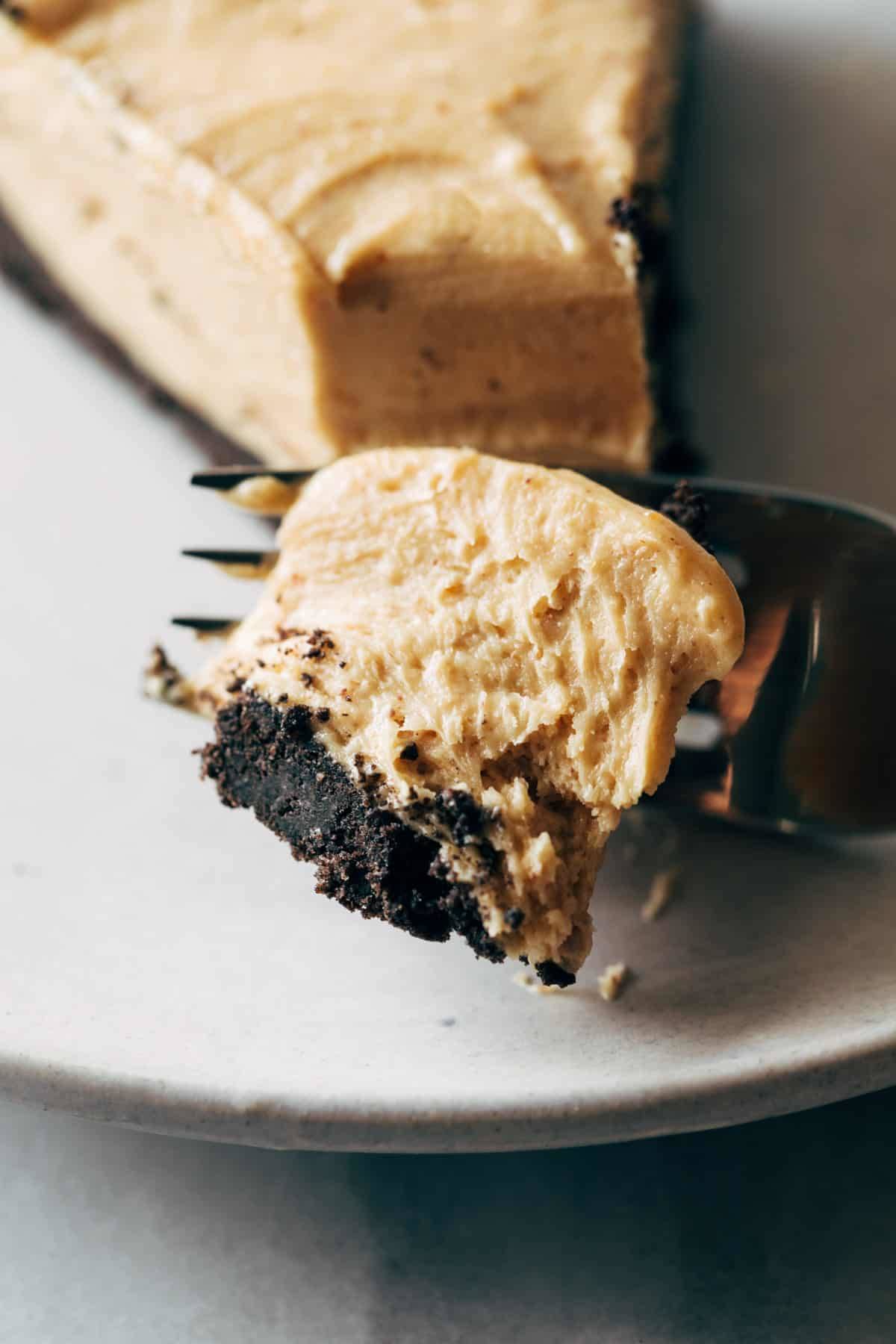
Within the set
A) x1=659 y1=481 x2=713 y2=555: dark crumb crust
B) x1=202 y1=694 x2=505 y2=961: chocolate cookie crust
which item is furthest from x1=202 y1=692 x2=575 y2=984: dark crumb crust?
x1=659 y1=481 x2=713 y2=555: dark crumb crust

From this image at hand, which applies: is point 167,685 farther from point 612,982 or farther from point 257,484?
point 612,982

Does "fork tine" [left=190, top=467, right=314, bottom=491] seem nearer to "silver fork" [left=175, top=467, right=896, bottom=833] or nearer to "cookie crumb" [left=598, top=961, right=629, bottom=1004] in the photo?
"silver fork" [left=175, top=467, right=896, bottom=833]

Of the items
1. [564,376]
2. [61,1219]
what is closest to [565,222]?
[564,376]

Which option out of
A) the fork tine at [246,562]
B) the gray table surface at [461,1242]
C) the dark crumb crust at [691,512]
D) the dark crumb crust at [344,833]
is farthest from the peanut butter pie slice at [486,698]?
the gray table surface at [461,1242]

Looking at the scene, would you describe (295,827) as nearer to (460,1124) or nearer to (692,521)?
(460,1124)

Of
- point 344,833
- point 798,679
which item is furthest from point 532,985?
point 798,679

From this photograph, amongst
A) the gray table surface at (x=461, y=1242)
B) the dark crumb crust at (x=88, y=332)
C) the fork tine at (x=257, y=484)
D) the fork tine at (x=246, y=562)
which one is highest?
the dark crumb crust at (x=88, y=332)

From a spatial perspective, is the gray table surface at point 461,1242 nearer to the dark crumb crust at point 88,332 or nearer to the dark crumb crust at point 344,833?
the dark crumb crust at point 344,833
